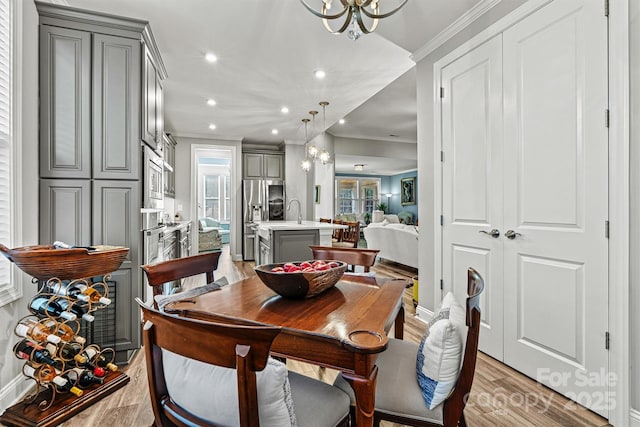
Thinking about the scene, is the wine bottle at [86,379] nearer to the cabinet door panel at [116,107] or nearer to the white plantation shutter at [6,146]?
the white plantation shutter at [6,146]

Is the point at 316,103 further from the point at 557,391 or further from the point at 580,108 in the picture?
the point at 557,391

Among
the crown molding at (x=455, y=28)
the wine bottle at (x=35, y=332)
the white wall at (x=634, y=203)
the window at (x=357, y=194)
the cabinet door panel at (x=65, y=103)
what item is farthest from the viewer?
the window at (x=357, y=194)

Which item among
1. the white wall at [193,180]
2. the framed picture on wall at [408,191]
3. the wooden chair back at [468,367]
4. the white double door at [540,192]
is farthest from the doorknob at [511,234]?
the framed picture on wall at [408,191]

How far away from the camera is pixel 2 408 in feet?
5.55

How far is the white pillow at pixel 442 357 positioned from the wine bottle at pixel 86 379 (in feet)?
6.37

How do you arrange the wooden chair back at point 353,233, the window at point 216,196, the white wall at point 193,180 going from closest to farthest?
1. the white wall at point 193,180
2. the wooden chair back at point 353,233
3. the window at point 216,196

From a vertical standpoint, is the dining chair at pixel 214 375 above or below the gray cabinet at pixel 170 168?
below

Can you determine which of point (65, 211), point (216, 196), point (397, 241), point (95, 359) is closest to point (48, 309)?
point (95, 359)

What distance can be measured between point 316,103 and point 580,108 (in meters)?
3.41

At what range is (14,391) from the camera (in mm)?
1793

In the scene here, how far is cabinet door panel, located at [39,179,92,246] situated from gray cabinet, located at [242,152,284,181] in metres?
4.75

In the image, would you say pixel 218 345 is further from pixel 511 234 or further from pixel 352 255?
pixel 511 234

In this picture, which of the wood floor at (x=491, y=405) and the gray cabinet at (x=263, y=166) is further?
the gray cabinet at (x=263, y=166)

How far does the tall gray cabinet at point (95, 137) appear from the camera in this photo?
2.09 m
